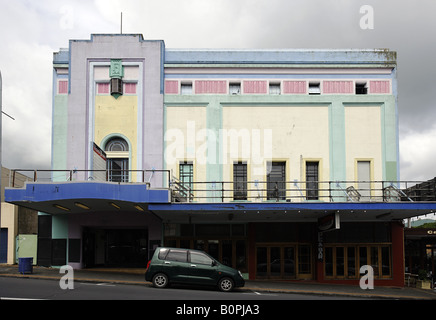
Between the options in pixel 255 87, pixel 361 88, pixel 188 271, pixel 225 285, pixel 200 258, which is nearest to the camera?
pixel 188 271

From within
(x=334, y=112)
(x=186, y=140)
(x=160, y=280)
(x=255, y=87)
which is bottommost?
(x=160, y=280)

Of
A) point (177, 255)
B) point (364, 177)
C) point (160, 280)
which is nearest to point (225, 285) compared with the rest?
point (177, 255)

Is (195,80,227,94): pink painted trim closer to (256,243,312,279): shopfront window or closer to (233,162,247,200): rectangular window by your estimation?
(233,162,247,200): rectangular window

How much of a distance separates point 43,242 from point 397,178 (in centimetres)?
1869

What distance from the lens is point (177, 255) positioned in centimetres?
2019

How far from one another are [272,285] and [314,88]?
10896 millimetres

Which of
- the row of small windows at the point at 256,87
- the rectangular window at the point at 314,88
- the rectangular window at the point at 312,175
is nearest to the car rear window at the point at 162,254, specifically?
the rectangular window at the point at 312,175

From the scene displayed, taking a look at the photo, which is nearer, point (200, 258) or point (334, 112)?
point (200, 258)

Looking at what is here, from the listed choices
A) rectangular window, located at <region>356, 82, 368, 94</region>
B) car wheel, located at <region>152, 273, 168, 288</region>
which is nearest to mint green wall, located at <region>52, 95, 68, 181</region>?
car wheel, located at <region>152, 273, 168, 288</region>

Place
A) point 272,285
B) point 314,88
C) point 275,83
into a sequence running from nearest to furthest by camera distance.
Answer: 1. point 272,285
2. point 275,83
3. point 314,88

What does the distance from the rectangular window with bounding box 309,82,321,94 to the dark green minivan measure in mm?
11785

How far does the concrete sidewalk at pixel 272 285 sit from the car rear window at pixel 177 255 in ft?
6.33

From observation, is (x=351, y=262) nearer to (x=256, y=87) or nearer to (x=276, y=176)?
(x=276, y=176)
